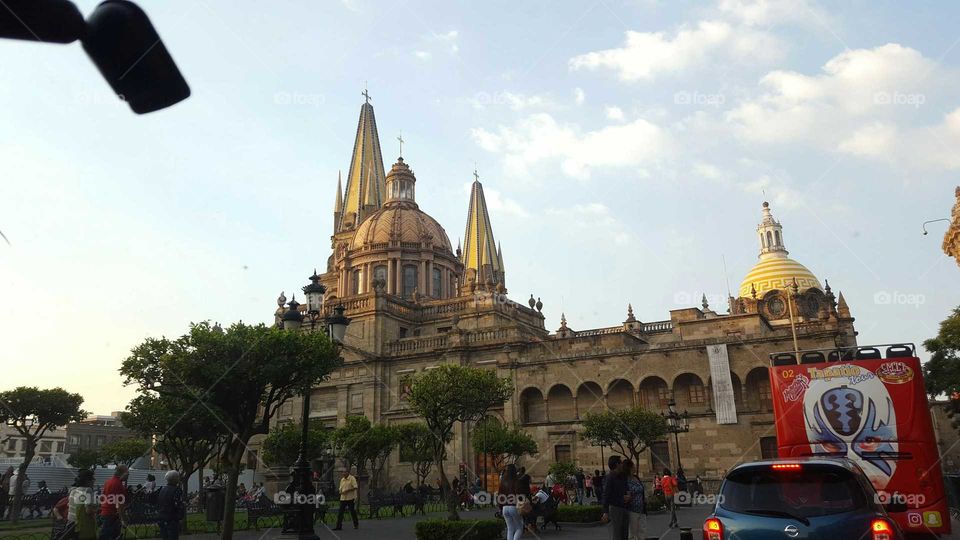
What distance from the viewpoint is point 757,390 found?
34.8 m

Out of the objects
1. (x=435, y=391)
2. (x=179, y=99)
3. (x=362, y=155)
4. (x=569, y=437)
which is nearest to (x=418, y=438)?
(x=569, y=437)

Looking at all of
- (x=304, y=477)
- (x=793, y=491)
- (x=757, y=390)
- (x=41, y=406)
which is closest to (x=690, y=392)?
(x=757, y=390)

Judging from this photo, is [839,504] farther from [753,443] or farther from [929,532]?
[753,443]

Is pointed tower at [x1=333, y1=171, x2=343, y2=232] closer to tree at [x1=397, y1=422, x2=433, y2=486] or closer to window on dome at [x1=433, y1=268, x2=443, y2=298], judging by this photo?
window on dome at [x1=433, y1=268, x2=443, y2=298]

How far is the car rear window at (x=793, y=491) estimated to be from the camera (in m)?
6.42

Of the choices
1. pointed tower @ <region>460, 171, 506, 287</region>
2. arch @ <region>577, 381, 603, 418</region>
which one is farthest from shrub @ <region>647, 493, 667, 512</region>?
pointed tower @ <region>460, 171, 506, 287</region>

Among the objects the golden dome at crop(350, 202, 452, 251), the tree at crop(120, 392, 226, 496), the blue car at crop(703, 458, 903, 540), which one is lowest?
the blue car at crop(703, 458, 903, 540)

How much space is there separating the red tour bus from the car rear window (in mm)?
6252

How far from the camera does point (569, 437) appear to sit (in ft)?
122

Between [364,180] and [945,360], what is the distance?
168 ft

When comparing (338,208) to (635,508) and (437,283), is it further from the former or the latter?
(635,508)

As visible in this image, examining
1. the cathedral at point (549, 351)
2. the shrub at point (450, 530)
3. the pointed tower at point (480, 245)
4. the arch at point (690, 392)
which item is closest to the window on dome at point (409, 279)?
the cathedral at point (549, 351)

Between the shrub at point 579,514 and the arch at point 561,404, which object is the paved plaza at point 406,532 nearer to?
the shrub at point 579,514

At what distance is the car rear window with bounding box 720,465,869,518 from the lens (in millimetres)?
6422
